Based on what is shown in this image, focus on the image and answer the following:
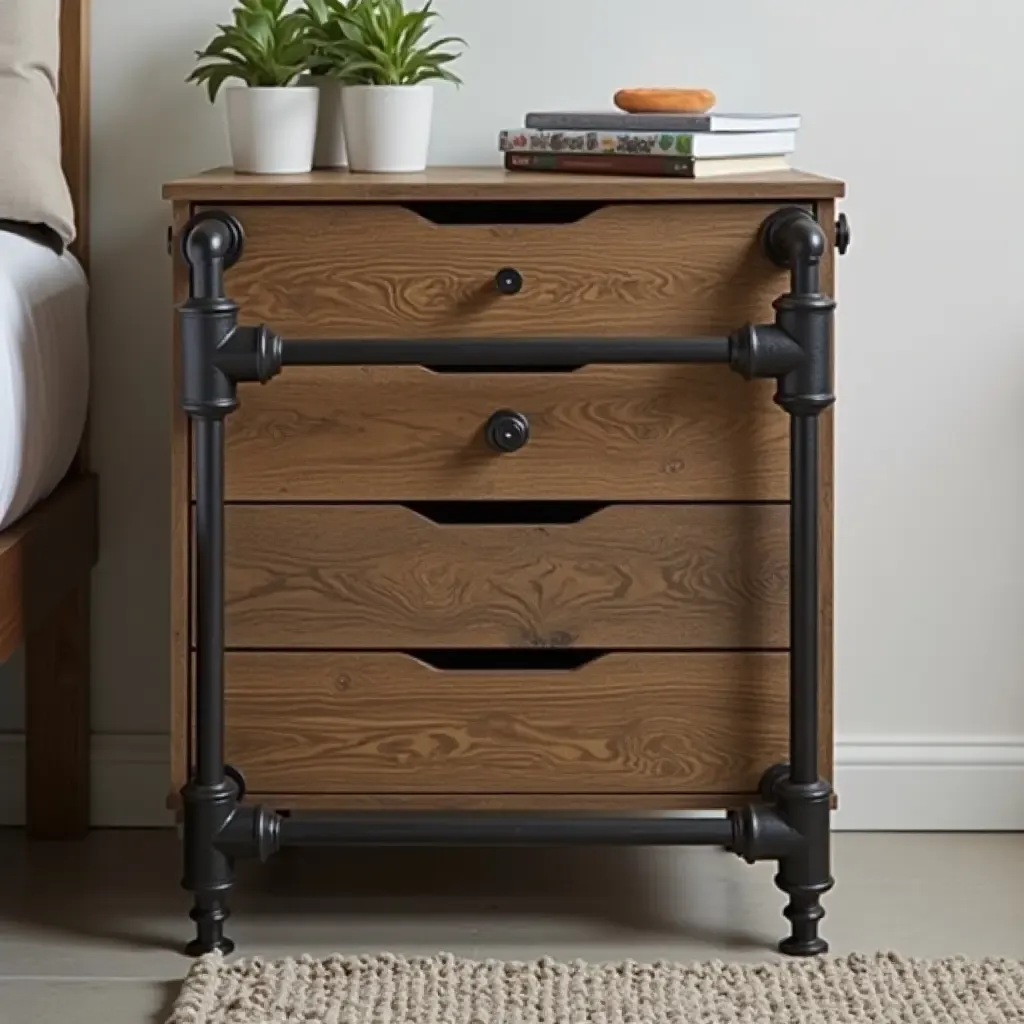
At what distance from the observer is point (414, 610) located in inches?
64.5

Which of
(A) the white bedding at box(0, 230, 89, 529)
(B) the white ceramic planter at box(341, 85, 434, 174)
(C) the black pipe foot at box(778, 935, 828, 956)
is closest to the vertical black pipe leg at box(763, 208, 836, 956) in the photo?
(C) the black pipe foot at box(778, 935, 828, 956)

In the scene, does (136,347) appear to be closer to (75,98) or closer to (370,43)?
(75,98)

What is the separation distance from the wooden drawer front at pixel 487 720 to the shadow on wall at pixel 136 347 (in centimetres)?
44

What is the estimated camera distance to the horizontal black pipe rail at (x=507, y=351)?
1556 mm

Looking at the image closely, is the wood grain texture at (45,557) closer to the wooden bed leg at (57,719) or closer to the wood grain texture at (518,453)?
the wooden bed leg at (57,719)

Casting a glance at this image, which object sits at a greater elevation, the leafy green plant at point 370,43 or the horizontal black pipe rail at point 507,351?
the leafy green plant at point 370,43

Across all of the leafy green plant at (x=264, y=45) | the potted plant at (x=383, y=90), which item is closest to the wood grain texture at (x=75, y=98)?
the leafy green plant at (x=264, y=45)

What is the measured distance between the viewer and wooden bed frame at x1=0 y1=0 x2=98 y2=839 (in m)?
1.93

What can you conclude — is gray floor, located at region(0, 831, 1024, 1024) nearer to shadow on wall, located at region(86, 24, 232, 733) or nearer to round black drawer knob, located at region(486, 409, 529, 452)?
shadow on wall, located at region(86, 24, 232, 733)

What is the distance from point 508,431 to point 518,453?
0.10ft

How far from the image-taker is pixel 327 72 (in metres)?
1.84

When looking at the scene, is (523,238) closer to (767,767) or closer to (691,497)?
(691,497)

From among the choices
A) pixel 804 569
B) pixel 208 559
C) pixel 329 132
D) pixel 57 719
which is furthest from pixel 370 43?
pixel 57 719

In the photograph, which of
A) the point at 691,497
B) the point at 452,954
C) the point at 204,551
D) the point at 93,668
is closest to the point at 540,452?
the point at 691,497
